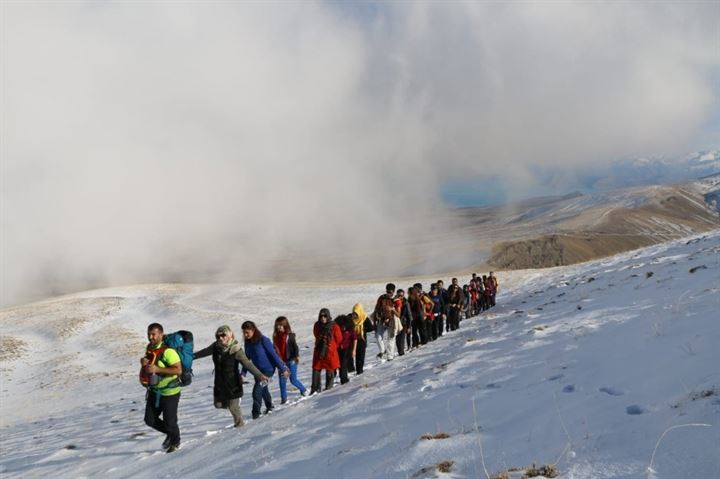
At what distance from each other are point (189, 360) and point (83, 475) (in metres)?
2.89

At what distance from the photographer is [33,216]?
184 metres

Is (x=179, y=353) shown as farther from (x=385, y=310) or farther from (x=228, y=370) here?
(x=385, y=310)

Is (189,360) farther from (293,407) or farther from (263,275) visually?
(263,275)

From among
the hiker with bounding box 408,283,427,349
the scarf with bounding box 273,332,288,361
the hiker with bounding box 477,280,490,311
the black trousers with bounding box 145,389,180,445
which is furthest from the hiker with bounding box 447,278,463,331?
the black trousers with bounding box 145,389,180,445

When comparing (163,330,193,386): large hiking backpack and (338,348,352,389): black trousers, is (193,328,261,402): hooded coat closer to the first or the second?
(163,330,193,386): large hiking backpack

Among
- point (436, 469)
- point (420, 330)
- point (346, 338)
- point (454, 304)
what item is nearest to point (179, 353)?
point (346, 338)

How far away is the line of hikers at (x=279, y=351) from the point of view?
8797mm

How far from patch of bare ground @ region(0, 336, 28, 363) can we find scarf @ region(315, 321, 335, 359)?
32382 mm

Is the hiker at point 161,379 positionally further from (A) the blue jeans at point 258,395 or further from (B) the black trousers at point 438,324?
(B) the black trousers at point 438,324

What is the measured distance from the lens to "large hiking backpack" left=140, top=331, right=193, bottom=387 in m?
8.62

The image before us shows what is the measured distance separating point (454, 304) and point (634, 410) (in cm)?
1453

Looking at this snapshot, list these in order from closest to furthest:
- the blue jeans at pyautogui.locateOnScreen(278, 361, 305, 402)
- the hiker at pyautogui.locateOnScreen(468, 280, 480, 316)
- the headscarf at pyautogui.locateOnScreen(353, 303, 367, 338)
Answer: the blue jeans at pyautogui.locateOnScreen(278, 361, 305, 402) → the headscarf at pyautogui.locateOnScreen(353, 303, 367, 338) → the hiker at pyautogui.locateOnScreen(468, 280, 480, 316)

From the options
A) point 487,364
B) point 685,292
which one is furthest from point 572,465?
point 685,292

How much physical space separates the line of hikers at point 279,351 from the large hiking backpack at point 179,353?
0.05 ft
